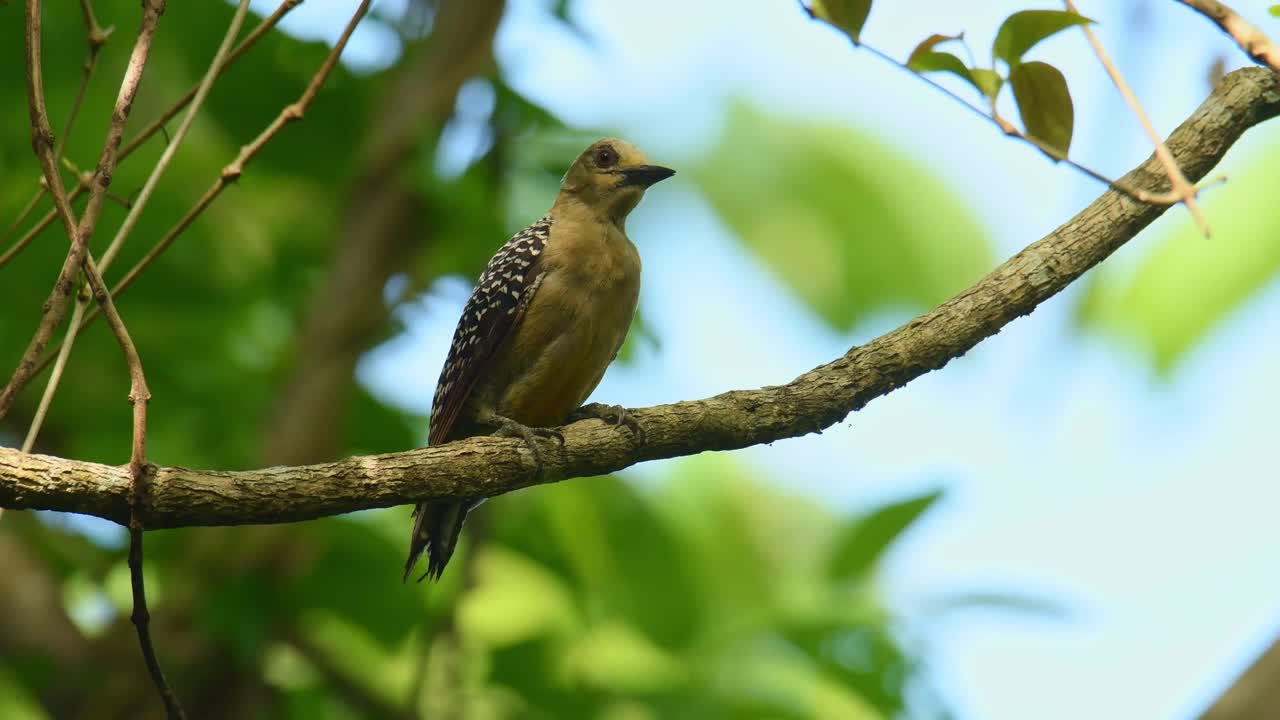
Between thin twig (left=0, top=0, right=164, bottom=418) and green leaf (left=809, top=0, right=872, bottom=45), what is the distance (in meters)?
1.69

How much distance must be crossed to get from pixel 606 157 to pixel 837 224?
4.12 meters

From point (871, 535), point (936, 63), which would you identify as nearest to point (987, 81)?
point (936, 63)

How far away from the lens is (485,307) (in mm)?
6055

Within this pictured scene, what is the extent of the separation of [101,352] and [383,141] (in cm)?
187

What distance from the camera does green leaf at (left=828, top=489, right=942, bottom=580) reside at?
5.55 meters

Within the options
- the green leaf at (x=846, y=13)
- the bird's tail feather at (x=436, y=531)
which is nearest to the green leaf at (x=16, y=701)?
the bird's tail feather at (x=436, y=531)

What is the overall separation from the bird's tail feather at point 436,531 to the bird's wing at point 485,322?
1.08 ft

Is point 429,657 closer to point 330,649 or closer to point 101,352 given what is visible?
point 330,649

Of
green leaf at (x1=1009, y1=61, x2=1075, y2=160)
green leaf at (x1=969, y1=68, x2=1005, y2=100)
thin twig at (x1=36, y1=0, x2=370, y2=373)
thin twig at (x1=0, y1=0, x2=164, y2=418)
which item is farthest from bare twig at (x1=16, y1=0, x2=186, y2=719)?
green leaf at (x1=1009, y1=61, x2=1075, y2=160)

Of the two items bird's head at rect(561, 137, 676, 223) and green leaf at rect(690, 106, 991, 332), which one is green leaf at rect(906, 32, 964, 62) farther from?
green leaf at rect(690, 106, 991, 332)

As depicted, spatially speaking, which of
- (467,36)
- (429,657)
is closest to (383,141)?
(467,36)

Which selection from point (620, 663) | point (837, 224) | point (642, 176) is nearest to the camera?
point (620, 663)

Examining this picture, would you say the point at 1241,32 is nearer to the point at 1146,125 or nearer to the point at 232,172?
the point at 1146,125

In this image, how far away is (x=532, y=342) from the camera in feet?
19.2
